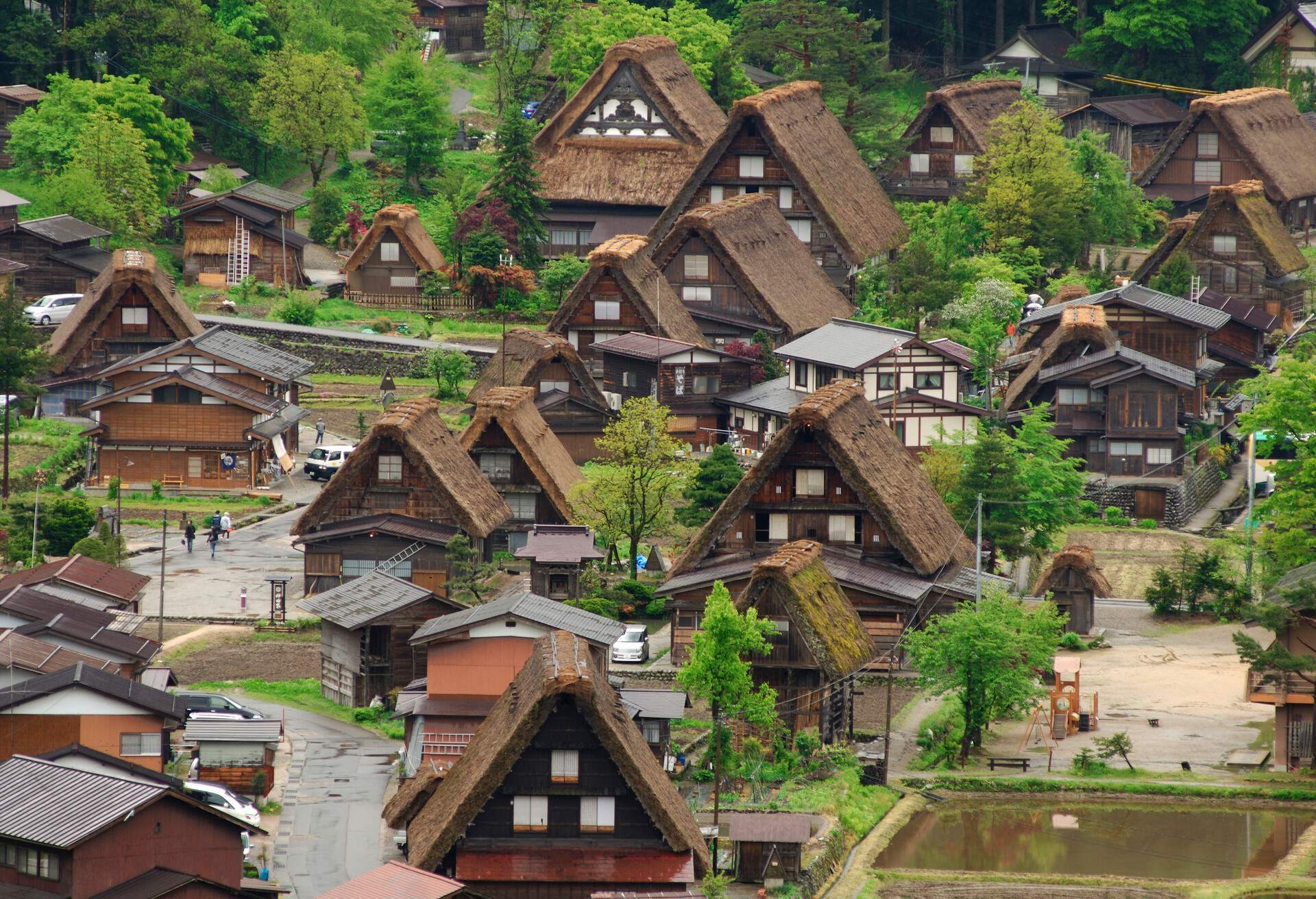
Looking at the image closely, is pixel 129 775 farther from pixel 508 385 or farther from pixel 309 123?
pixel 309 123

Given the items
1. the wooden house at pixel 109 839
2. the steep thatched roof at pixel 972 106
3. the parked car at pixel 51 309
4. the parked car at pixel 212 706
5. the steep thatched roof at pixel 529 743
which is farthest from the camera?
the steep thatched roof at pixel 972 106

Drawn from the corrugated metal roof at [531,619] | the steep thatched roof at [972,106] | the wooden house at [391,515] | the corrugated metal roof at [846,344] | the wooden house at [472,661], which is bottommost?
the wooden house at [472,661]

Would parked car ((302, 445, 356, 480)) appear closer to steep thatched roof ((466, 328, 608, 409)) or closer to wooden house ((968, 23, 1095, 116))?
steep thatched roof ((466, 328, 608, 409))

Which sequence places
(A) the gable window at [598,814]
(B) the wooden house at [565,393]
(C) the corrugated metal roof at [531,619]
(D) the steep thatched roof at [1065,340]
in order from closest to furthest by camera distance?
1. (A) the gable window at [598,814]
2. (C) the corrugated metal roof at [531,619]
3. (D) the steep thatched roof at [1065,340]
4. (B) the wooden house at [565,393]

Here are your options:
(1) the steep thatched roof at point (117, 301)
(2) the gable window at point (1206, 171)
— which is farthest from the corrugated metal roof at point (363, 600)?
(2) the gable window at point (1206, 171)

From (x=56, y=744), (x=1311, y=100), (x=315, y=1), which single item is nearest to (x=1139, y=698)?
(x=56, y=744)

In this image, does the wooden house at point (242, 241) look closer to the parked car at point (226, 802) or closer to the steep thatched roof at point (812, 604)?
the steep thatched roof at point (812, 604)

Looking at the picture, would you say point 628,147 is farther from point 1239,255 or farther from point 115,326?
point 1239,255
